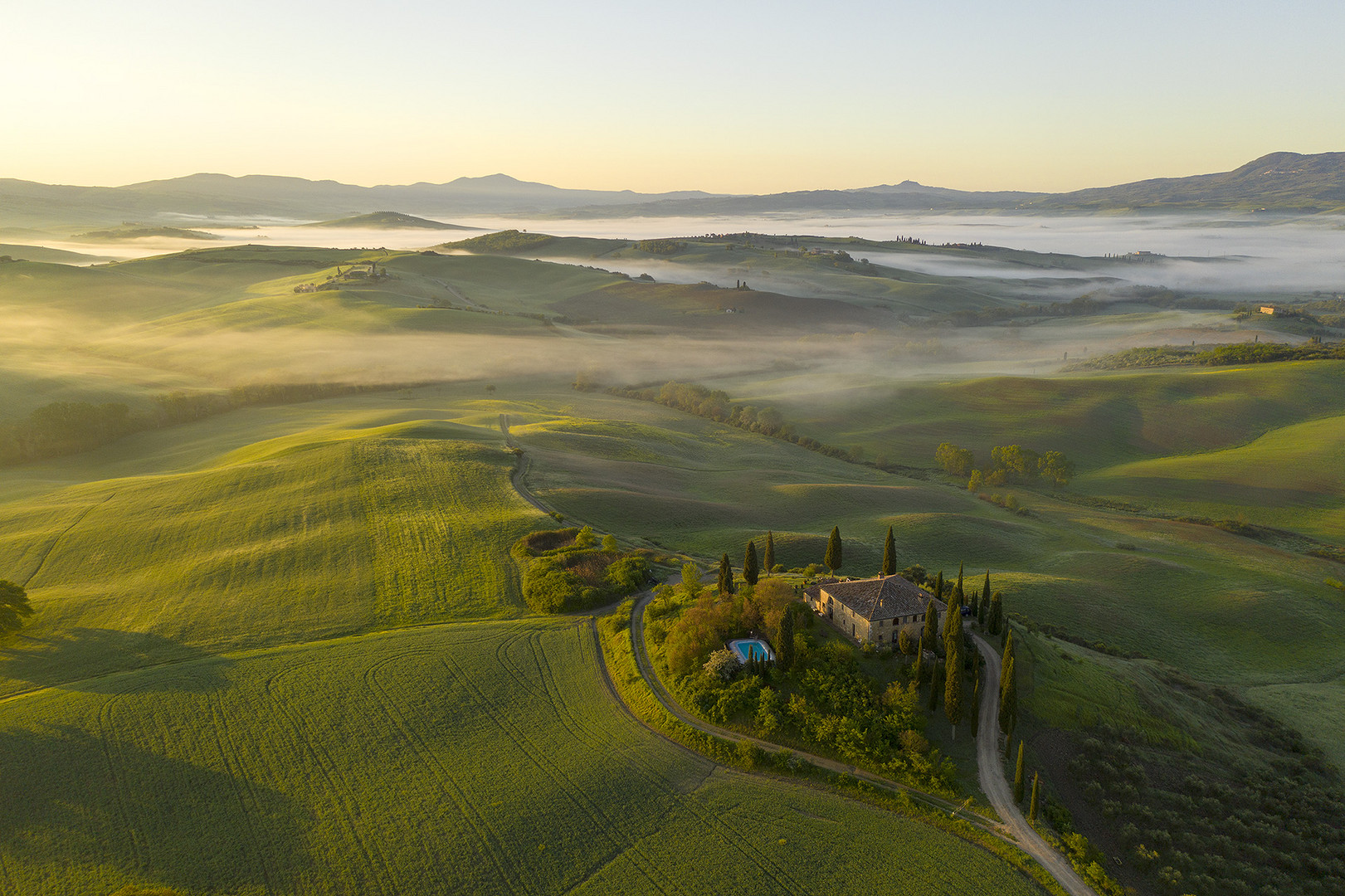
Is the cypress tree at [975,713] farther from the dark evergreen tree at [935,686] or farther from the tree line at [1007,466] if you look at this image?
the tree line at [1007,466]

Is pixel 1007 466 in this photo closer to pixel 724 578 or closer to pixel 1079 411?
pixel 1079 411

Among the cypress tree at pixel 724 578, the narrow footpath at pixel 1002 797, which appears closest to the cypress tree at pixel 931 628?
the narrow footpath at pixel 1002 797

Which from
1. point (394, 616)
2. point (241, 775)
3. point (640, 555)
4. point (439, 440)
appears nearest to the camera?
point (241, 775)

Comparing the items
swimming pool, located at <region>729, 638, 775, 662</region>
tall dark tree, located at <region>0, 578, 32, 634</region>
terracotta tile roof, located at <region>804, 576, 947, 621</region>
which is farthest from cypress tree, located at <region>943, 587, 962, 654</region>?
tall dark tree, located at <region>0, 578, 32, 634</region>

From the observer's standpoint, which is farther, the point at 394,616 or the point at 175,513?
the point at 175,513

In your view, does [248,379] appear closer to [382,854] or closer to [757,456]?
[757,456]

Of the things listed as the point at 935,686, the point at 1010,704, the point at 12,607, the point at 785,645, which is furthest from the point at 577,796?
the point at 12,607

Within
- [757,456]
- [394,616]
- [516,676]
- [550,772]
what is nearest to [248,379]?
[757,456]

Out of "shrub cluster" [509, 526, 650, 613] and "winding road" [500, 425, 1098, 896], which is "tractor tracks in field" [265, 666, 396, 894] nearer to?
"winding road" [500, 425, 1098, 896]
